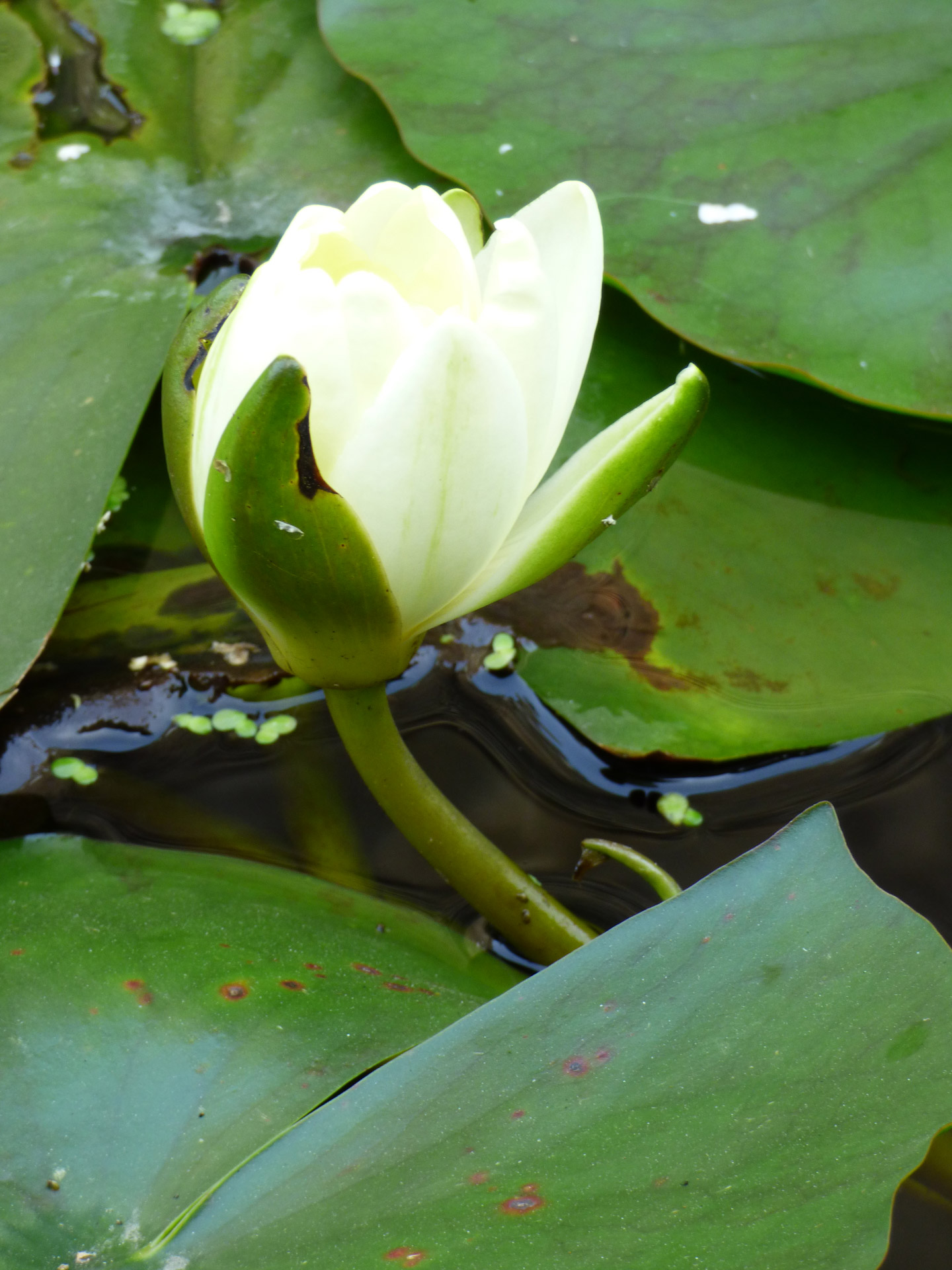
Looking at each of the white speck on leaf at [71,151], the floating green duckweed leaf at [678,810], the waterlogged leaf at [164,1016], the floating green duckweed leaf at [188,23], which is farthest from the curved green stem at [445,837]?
the floating green duckweed leaf at [188,23]

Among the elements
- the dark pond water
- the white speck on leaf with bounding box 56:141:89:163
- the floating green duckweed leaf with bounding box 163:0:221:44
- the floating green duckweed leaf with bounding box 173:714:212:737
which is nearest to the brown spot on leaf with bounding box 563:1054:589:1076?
the dark pond water

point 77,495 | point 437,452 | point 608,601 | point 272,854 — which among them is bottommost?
point 272,854

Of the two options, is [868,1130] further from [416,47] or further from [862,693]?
[416,47]

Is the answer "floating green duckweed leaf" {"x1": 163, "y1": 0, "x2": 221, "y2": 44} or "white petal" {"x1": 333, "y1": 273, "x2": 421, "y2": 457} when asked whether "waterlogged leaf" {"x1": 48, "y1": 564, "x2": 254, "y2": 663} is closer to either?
"white petal" {"x1": 333, "y1": 273, "x2": 421, "y2": 457}

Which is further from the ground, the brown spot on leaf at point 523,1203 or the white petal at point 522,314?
the white petal at point 522,314

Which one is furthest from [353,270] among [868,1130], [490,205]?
[868,1130]

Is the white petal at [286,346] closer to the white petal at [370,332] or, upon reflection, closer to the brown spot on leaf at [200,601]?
the white petal at [370,332]
